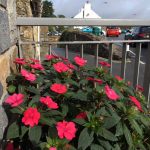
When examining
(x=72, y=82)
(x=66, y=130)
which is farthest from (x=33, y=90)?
(x=66, y=130)

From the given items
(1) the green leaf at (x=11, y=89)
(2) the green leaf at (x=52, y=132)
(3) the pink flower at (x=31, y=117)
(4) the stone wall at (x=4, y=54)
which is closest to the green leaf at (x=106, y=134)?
(2) the green leaf at (x=52, y=132)

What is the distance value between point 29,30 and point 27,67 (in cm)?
264

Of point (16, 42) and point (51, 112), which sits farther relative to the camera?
point (16, 42)

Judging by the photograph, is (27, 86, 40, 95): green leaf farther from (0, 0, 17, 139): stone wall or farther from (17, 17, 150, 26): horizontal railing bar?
(17, 17, 150, 26): horizontal railing bar

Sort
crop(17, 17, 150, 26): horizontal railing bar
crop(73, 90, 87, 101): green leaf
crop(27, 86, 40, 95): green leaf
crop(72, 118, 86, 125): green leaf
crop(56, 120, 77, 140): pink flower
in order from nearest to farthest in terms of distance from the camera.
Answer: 1. crop(56, 120, 77, 140): pink flower
2. crop(72, 118, 86, 125): green leaf
3. crop(73, 90, 87, 101): green leaf
4. crop(27, 86, 40, 95): green leaf
5. crop(17, 17, 150, 26): horizontal railing bar

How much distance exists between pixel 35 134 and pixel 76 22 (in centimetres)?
130

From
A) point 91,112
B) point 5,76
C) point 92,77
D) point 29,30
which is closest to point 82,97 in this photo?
point 91,112

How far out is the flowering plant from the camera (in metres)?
1.69

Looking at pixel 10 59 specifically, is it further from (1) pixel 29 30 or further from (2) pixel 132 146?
(1) pixel 29 30

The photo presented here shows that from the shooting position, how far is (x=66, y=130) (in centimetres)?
167

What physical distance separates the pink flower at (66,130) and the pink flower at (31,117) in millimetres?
121

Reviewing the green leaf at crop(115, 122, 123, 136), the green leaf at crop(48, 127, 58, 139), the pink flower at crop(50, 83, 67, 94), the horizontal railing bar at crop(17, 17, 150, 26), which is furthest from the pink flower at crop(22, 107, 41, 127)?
the horizontal railing bar at crop(17, 17, 150, 26)

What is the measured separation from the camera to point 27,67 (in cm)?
240

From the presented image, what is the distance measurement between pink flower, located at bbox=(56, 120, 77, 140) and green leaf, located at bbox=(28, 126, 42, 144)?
0.11m
